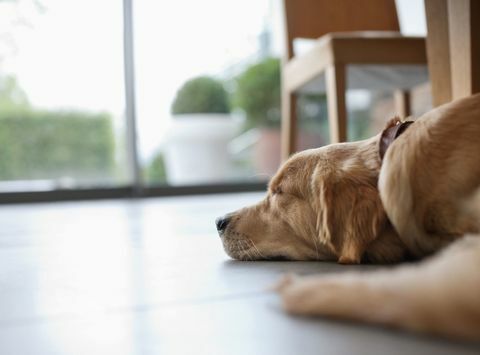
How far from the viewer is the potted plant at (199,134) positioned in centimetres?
510

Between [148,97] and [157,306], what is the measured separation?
3.95m

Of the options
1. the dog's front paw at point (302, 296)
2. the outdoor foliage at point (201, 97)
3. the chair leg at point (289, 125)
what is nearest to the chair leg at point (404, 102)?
the chair leg at point (289, 125)

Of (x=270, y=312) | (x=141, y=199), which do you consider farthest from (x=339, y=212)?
(x=141, y=199)

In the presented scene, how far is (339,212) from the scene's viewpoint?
1306mm

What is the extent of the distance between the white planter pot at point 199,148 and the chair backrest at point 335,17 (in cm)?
198

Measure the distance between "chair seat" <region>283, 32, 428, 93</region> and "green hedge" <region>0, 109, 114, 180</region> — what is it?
218 cm

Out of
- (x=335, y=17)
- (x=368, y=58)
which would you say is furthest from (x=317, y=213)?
(x=335, y=17)

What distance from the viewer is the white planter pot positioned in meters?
5.12

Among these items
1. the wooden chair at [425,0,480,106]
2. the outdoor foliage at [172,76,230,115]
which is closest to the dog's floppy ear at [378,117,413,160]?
the wooden chair at [425,0,480,106]

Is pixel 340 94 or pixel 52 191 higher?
pixel 340 94

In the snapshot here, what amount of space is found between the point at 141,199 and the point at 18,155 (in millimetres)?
1019

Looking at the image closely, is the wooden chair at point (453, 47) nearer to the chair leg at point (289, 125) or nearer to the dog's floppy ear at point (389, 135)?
the dog's floppy ear at point (389, 135)

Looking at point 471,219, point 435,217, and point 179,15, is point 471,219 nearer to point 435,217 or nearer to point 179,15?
point 435,217

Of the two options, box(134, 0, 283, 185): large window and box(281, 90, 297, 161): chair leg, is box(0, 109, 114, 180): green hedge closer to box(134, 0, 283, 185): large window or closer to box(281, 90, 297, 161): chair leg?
box(134, 0, 283, 185): large window
